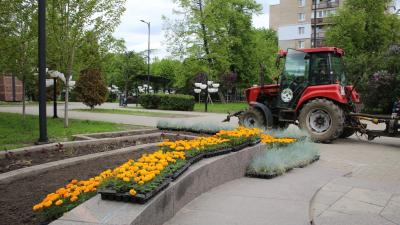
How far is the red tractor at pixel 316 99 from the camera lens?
13601 millimetres

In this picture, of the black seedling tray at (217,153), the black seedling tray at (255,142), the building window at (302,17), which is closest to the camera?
the black seedling tray at (217,153)

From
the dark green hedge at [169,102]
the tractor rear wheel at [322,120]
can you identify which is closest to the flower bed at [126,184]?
the tractor rear wheel at [322,120]

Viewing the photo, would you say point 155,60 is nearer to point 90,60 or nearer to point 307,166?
point 90,60

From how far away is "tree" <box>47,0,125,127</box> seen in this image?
14.6 m

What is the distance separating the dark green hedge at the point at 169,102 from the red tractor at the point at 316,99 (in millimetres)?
19060

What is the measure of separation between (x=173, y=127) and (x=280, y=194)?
625cm

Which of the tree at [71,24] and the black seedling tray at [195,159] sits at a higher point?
the tree at [71,24]

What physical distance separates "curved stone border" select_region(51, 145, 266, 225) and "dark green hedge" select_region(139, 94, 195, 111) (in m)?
26.4

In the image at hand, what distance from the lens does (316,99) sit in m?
14.0

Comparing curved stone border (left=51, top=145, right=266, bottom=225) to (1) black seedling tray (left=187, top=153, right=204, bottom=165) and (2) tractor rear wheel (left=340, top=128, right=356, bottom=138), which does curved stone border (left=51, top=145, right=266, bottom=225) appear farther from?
(2) tractor rear wheel (left=340, top=128, right=356, bottom=138)

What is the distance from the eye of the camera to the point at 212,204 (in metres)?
5.68

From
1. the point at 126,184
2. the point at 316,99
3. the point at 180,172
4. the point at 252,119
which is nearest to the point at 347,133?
the point at 316,99

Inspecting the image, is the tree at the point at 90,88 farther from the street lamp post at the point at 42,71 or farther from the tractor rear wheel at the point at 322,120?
the street lamp post at the point at 42,71

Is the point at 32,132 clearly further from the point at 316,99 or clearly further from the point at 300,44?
the point at 300,44
